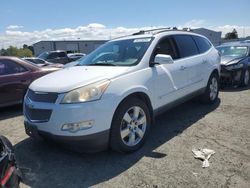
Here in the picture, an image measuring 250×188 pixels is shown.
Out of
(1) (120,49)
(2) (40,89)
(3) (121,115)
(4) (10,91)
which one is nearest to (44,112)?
(2) (40,89)

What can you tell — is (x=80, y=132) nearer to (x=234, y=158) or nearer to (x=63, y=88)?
(x=63, y=88)

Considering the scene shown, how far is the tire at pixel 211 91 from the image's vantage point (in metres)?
6.09

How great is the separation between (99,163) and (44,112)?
104 centimetres

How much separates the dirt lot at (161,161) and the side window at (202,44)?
173 centimetres

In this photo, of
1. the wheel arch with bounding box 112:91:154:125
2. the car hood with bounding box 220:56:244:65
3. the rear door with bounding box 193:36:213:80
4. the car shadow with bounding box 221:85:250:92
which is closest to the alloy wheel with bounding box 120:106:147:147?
the wheel arch with bounding box 112:91:154:125

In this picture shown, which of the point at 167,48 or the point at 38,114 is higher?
the point at 167,48

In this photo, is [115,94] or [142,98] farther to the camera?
[142,98]

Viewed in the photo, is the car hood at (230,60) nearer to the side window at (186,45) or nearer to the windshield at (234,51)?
the windshield at (234,51)

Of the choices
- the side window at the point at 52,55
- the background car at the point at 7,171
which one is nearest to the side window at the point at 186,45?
the background car at the point at 7,171

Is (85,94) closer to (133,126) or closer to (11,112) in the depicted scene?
(133,126)

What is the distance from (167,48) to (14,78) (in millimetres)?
3967

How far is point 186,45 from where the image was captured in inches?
212

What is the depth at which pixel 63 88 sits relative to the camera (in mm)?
3381

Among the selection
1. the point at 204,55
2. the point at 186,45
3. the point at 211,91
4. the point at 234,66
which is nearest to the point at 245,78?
the point at 234,66
